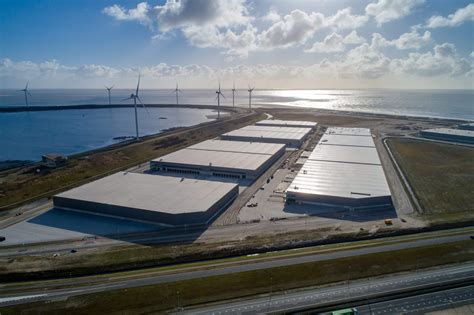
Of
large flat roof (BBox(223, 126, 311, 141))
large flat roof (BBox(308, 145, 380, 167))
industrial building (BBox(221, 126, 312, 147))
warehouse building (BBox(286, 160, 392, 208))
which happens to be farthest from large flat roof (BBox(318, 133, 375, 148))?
warehouse building (BBox(286, 160, 392, 208))

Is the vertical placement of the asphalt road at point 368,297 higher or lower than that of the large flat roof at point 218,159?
lower

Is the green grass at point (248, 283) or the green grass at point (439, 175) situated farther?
the green grass at point (439, 175)

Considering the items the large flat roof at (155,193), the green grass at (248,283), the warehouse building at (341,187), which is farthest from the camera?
the warehouse building at (341,187)

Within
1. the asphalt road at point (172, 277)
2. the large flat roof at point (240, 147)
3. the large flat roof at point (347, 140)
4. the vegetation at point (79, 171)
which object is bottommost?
the asphalt road at point (172, 277)

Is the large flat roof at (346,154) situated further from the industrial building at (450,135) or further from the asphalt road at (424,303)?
the industrial building at (450,135)

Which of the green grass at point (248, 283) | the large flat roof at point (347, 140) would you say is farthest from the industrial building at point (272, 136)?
the green grass at point (248, 283)

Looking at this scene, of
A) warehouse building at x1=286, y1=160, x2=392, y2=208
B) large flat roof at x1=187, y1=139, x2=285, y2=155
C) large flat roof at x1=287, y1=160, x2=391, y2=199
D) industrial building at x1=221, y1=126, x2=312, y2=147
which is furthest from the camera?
industrial building at x1=221, y1=126, x2=312, y2=147

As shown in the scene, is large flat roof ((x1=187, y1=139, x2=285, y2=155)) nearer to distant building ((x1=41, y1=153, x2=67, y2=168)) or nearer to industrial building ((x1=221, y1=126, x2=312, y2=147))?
industrial building ((x1=221, y1=126, x2=312, y2=147))

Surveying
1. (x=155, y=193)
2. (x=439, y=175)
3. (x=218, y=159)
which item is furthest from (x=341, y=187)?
(x=155, y=193)

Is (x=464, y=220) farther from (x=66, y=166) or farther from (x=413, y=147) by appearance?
(x=66, y=166)
